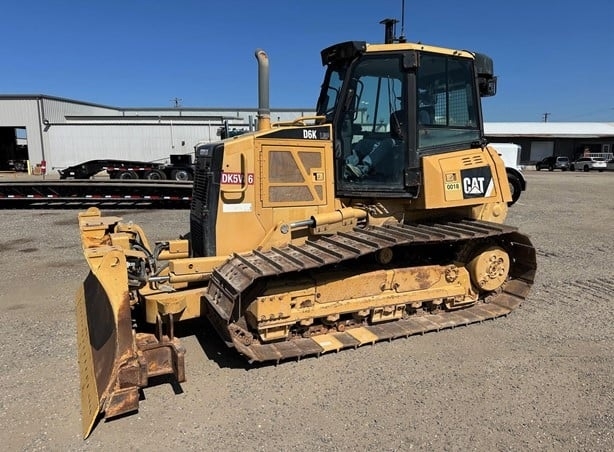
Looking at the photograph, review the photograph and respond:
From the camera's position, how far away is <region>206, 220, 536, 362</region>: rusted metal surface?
4.15 m

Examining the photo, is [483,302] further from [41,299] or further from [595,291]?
[41,299]

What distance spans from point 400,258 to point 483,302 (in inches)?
49.3

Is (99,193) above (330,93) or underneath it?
underneath

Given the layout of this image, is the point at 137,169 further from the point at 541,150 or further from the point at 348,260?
the point at 541,150

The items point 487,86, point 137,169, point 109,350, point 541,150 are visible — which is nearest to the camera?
point 109,350

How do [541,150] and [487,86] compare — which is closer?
[487,86]

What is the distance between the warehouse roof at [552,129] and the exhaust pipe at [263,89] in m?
47.8

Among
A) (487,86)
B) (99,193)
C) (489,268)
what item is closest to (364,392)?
(489,268)

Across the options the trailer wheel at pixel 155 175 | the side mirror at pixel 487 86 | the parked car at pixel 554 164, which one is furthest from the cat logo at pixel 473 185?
the parked car at pixel 554 164

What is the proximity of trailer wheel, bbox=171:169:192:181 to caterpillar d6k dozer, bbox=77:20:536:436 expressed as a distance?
1617cm

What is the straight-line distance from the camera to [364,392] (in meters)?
3.86

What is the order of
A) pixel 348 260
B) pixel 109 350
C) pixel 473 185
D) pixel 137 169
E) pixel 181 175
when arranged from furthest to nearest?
pixel 137 169
pixel 181 175
pixel 473 185
pixel 348 260
pixel 109 350

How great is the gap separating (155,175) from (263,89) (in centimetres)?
1813

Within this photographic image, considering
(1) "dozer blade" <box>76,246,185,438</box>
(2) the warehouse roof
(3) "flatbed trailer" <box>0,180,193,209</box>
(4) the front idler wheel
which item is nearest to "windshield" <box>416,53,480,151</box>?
(4) the front idler wheel
